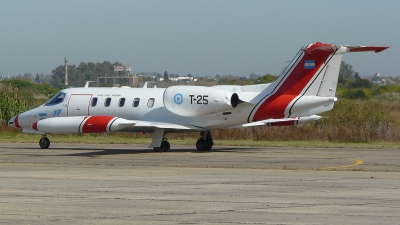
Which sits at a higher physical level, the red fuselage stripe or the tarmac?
the red fuselage stripe

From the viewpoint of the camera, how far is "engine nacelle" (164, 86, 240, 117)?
104ft

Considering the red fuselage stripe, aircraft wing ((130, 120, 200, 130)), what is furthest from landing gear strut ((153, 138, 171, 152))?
the red fuselage stripe

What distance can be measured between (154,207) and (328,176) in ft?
26.4

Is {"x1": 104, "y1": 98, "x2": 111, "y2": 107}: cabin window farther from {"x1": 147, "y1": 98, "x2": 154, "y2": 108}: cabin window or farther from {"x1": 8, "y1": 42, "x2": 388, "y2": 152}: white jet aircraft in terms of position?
{"x1": 147, "y1": 98, "x2": 154, "y2": 108}: cabin window

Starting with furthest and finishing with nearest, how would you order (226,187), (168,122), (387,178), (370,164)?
(168,122)
(370,164)
(387,178)
(226,187)

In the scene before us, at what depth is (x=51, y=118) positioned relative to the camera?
33438mm

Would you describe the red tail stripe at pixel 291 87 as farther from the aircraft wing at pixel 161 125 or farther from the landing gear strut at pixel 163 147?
the landing gear strut at pixel 163 147

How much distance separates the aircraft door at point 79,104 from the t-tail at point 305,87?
829 cm

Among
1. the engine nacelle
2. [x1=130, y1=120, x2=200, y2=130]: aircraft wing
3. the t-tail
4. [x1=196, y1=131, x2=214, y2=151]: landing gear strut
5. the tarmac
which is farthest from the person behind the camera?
[x1=196, y1=131, x2=214, y2=151]: landing gear strut

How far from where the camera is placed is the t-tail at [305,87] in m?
31.2

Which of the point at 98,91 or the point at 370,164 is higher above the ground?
the point at 98,91

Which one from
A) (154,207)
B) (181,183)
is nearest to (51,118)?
(181,183)

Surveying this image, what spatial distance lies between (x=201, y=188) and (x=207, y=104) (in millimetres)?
14192

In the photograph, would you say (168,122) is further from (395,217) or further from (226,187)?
(395,217)
